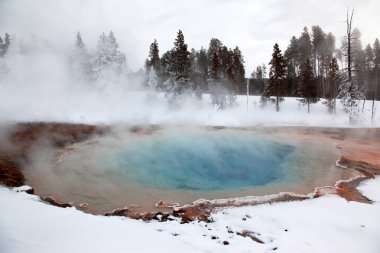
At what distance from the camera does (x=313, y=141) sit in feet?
79.6

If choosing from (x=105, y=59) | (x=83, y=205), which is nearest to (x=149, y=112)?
(x=105, y=59)

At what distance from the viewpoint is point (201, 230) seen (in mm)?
8477

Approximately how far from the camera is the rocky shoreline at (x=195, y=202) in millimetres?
10281

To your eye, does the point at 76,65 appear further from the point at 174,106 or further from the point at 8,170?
the point at 8,170

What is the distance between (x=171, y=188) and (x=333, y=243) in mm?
7153

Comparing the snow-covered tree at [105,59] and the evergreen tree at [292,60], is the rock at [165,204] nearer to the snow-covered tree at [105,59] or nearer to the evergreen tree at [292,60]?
the snow-covered tree at [105,59]

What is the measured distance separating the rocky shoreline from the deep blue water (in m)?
2.46

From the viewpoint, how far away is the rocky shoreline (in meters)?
10.3

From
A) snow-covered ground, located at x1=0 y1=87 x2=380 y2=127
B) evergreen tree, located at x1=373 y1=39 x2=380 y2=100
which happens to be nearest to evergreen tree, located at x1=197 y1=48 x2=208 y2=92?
snow-covered ground, located at x1=0 y1=87 x2=380 y2=127

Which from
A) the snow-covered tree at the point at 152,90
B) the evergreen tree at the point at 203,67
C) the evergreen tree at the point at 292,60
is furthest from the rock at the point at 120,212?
the evergreen tree at the point at 203,67

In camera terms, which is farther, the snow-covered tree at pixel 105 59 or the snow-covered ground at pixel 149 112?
the snow-covered tree at pixel 105 59

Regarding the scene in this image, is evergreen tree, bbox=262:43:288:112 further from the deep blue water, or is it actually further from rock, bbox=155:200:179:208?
rock, bbox=155:200:179:208

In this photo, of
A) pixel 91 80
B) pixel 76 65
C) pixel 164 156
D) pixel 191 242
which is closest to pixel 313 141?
pixel 164 156

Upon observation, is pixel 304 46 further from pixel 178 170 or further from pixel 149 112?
pixel 178 170
